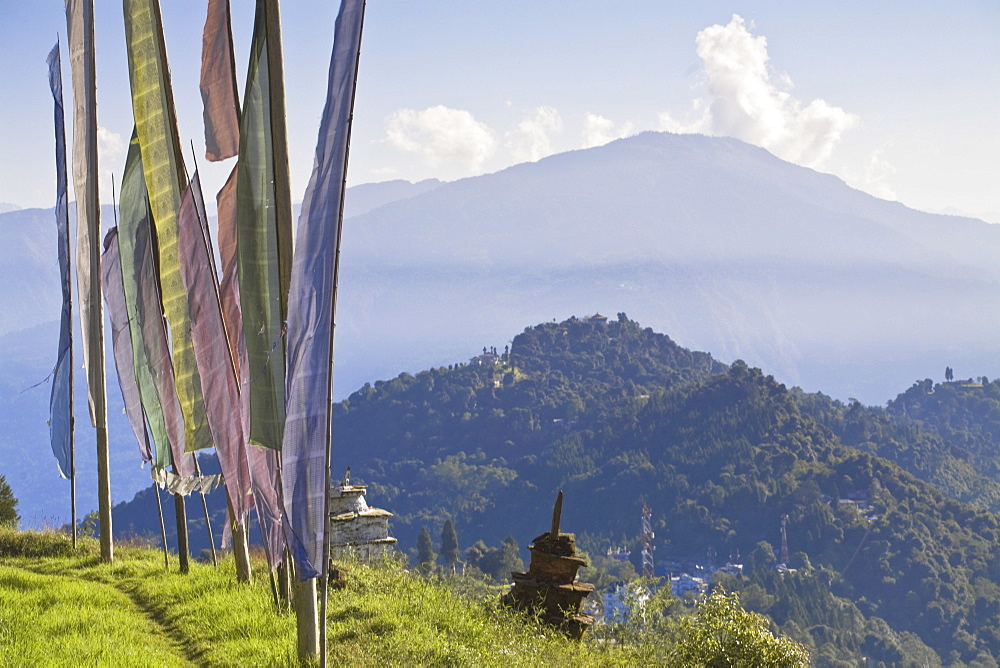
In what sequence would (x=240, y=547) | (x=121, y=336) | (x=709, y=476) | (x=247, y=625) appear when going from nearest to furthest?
(x=247, y=625), (x=240, y=547), (x=121, y=336), (x=709, y=476)

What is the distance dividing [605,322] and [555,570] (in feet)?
458

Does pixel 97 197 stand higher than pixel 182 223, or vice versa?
pixel 97 197

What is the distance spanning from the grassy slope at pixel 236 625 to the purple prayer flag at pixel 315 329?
1.10 metres

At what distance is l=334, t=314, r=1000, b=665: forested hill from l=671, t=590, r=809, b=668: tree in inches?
2174

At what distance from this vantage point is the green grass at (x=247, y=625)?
6.34 m

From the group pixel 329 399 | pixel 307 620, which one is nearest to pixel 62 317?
pixel 307 620

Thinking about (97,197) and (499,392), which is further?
(499,392)

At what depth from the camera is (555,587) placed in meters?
8.35

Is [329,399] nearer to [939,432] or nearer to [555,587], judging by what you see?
[555,587]

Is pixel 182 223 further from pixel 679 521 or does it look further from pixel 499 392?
pixel 499 392

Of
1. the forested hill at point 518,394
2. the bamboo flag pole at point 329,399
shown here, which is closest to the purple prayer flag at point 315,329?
the bamboo flag pole at point 329,399

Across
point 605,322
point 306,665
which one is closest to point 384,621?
point 306,665

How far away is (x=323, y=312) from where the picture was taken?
17.9ft

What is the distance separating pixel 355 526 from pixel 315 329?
581 cm
